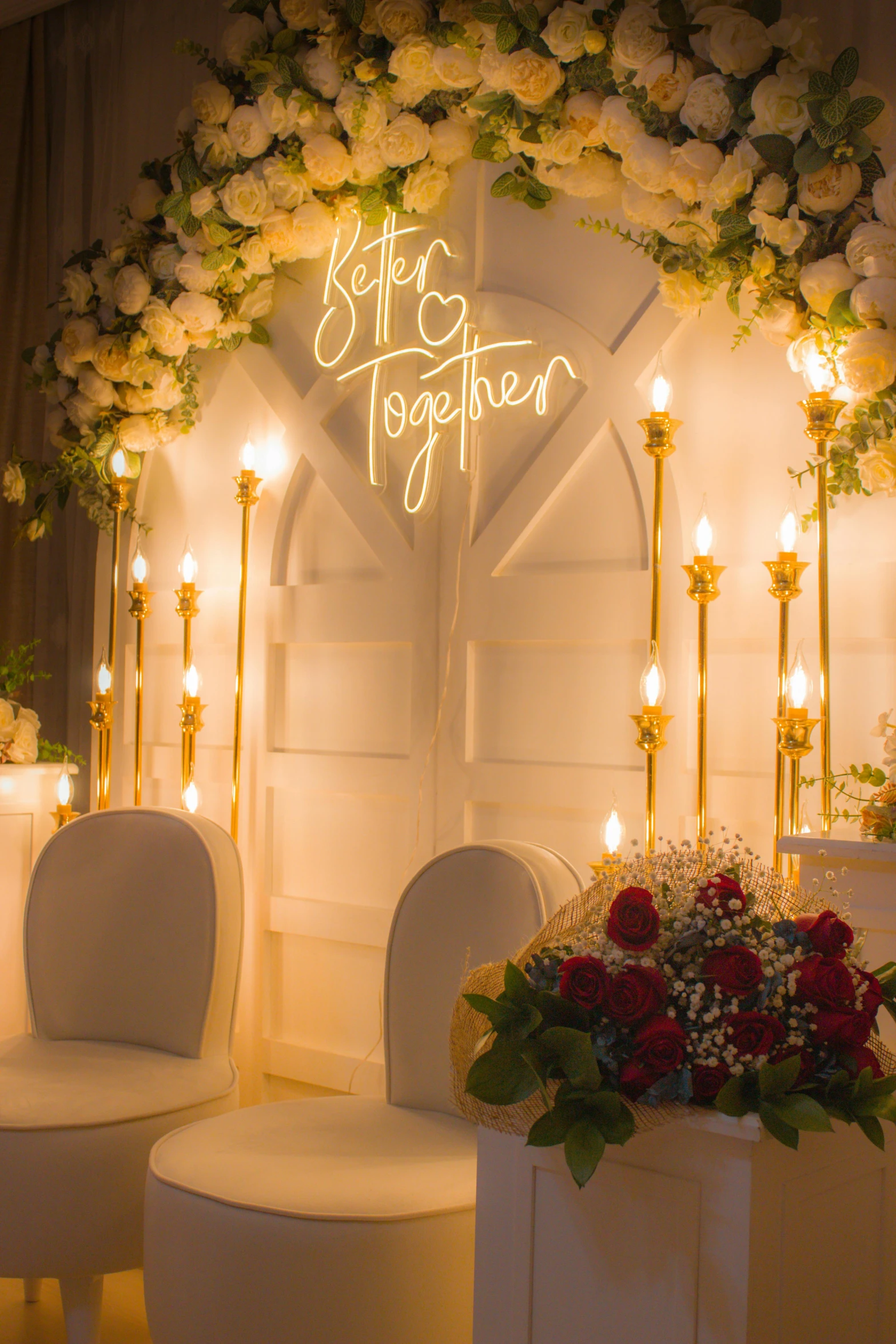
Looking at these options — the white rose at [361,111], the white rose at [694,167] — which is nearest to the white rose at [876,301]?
the white rose at [694,167]

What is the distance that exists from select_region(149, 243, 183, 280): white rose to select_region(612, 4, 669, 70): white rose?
1189 millimetres

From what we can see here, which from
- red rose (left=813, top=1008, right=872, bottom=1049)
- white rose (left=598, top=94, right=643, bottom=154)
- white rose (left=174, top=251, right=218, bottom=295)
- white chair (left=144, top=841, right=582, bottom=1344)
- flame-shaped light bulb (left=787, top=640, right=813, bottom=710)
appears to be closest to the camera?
red rose (left=813, top=1008, right=872, bottom=1049)

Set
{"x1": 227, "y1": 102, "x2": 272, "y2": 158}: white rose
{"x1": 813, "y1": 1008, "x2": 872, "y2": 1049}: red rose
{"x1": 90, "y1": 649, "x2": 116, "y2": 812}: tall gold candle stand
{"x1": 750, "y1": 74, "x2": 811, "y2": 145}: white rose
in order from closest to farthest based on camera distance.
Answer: {"x1": 813, "y1": 1008, "x2": 872, "y2": 1049}: red rose, {"x1": 750, "y1": 74, "x2": 811, "y2": 145}: white rose, {"x1": 227, "y1": 102, "x2": 272, "y2": 158}: white rose, {"x1": 90, "y1": 649, "x2": 116, "y2": 812}: tall gold candle stand

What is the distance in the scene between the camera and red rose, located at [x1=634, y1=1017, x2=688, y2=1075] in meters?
1.34

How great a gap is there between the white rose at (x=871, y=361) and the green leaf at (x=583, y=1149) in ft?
3.84

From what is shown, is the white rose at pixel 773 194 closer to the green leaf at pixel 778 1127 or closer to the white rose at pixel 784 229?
the white rose at pixel 784 229

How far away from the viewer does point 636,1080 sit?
Result: 1.35 m

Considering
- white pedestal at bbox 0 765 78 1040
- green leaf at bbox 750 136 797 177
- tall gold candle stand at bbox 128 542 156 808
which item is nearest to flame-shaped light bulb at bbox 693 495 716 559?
green leaf at bbox 750 136 797 177

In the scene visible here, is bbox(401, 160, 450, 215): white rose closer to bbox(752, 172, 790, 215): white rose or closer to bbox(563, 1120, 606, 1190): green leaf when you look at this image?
bbox(752, 172, 790, 215): white rose

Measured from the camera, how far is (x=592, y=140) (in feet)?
7.59

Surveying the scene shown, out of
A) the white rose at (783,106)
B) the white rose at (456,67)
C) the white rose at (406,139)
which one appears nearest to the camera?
the white rose at (783,106)

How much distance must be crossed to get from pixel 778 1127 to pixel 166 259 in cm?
236

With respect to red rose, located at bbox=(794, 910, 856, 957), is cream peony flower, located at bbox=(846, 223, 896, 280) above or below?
above

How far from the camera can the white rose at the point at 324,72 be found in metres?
2.61
